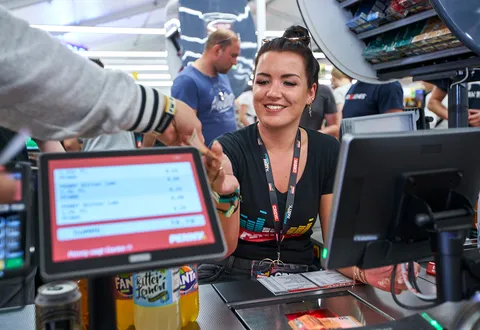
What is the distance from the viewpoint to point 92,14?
8.99 m

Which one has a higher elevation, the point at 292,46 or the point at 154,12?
the point at 154,12

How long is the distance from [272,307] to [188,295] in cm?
26

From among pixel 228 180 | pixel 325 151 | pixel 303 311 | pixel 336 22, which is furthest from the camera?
pixel 336 22

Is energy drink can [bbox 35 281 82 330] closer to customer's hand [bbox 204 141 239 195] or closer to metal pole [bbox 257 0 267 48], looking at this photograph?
customer's hand [bbox 204 141 239 195]

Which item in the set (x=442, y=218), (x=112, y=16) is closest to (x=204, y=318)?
(x=442, y=218)

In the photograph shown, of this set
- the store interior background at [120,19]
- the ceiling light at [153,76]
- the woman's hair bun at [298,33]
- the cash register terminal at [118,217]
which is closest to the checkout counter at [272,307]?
the cash register terminal at [118,217]

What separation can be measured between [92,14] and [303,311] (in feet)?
29.7

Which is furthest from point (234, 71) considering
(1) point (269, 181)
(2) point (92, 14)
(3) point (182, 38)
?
(2) point (92, 14)

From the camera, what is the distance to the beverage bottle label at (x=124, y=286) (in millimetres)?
944

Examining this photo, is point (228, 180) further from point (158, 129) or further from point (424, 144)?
point (424, 144)

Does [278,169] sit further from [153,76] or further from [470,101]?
[153,76]

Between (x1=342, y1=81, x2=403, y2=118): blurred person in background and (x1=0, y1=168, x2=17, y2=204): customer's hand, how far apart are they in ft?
9.22

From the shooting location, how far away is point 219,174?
1.13m

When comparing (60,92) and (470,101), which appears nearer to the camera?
(60,92)
